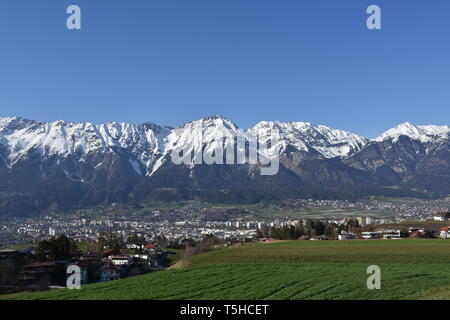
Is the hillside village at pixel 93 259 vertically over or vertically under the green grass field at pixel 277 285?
under

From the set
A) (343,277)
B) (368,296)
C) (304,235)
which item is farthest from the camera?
(304,235)

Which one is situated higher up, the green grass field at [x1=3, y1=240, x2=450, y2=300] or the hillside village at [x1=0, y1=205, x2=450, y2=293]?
the green grass field at [x1=3, y1=240, x2=450, y2=300]

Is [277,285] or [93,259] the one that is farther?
[93,259]

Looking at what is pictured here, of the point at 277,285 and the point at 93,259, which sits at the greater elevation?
the point at 277,285

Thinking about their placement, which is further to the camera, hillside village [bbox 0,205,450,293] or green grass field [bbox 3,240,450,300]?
hillside village [bbox 0,205,450,293]

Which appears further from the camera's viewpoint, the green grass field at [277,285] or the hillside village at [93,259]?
the hillside village at [93,259]
